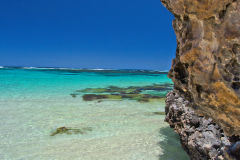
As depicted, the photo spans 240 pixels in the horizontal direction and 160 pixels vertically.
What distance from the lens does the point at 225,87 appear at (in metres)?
1.79

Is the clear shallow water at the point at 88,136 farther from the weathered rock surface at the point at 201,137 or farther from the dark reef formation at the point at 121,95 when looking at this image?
the dark reef formation at the point at 121,95

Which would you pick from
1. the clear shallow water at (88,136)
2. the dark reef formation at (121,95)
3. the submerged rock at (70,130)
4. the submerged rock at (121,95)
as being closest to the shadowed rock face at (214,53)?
the clear shallow water at (88,136)

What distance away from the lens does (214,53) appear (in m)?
1.81

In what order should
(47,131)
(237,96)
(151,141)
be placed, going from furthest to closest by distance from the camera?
(47,131) → (151,141) → (237,96)

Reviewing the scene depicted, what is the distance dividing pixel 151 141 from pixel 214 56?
3.99 metres

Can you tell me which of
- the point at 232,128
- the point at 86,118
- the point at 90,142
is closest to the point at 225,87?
the point at 232,128

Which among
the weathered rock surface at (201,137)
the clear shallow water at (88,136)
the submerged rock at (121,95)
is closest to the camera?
the weathered rock surface at (201,137)

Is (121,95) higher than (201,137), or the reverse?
(201,137)

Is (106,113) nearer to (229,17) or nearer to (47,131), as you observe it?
(47,131)

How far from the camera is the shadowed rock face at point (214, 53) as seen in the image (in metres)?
1.65

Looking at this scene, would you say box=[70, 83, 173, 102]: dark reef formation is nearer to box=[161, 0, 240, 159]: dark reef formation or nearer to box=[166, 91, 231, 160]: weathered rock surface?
box=[166, 91, 231, 160]: weathered rock surface

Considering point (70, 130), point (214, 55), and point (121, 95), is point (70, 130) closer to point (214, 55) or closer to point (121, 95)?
point (214, 55)

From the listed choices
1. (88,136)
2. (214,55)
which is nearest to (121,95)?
(88,136)

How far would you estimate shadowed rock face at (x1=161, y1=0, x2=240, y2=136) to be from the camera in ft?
5.42
